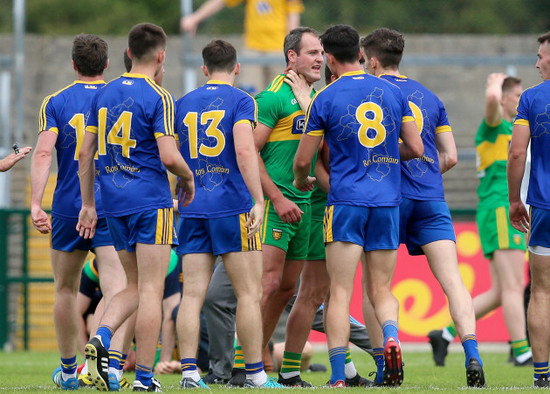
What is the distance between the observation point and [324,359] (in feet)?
39.0

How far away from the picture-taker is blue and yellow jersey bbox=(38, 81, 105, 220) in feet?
24.9

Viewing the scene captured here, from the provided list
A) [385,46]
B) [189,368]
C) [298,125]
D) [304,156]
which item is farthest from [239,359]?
[385,46]

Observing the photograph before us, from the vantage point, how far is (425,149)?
7.60 m

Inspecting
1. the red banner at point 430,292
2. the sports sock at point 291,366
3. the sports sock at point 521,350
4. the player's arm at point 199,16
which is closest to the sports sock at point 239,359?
the sports sock at point 291,366

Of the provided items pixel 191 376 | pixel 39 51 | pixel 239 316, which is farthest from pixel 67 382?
pixel 39 51

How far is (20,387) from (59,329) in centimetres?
52

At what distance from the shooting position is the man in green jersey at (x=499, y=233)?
10.4 metres

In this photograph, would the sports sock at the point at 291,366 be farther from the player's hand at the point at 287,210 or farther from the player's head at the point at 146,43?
the player's head at the point at 146,43

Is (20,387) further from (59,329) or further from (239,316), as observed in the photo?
(239,316)

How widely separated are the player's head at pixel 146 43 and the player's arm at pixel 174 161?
0.61m

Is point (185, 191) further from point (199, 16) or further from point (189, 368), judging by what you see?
point (199, 16)

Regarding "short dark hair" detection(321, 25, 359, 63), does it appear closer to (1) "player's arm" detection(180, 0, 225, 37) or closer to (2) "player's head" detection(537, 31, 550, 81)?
(2) "player's head" detection(537, 31, 550, 81)

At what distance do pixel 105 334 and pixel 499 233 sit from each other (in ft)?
16.8

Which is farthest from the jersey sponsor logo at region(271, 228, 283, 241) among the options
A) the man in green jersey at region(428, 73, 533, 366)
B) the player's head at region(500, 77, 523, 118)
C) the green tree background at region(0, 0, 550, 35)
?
the green tree background at region(0, 0, 550, 35)
